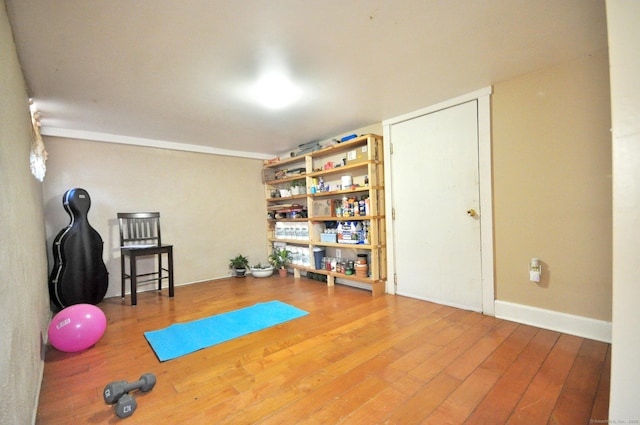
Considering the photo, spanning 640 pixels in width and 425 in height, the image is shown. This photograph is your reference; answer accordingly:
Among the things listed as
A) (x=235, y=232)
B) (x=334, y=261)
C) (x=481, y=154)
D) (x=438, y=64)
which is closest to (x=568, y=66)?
(x=481, y=154)

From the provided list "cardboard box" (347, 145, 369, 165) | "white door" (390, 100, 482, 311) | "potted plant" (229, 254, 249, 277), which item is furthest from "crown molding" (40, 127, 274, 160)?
"white door" (390, 100, 482, 311)

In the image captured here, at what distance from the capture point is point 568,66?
6.51ft

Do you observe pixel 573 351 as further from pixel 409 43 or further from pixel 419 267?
pixel 409 43

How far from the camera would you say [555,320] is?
205 cm

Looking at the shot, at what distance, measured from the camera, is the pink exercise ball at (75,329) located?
188cm

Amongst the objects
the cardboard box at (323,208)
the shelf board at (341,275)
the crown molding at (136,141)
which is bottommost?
the shelf board at (341,275)

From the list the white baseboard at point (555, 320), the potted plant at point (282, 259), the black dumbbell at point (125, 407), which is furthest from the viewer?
the potted plant at point (282, 259)

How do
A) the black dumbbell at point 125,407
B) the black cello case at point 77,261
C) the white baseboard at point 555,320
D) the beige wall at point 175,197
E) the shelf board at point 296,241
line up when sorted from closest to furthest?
the black dumbbell at point 125,407 < the white baseboard at point 555,320 < the black cello case at point 77,261 < the beige wall at point 175,197 < the shelf board at point 296,241

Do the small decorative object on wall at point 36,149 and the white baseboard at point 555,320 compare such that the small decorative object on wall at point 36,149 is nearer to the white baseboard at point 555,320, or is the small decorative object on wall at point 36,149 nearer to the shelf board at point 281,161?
the shelf board at point 281,161

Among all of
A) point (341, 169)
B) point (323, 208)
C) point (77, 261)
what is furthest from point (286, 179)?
point (77, 261)

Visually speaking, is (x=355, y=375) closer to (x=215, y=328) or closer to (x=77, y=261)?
(x=215, y=328)

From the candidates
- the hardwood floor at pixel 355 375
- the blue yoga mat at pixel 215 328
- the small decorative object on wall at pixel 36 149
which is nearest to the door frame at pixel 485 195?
the hardwood floor at pixel 355 375

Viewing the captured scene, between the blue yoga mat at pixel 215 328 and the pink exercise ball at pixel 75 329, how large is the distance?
A: 1.19 feet

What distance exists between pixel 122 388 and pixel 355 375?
1.21m
